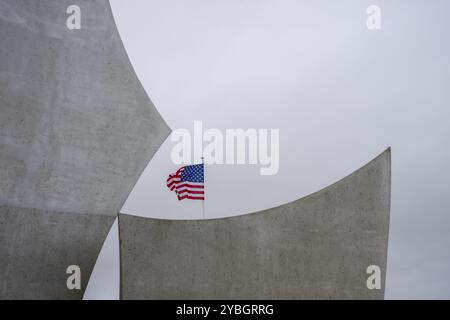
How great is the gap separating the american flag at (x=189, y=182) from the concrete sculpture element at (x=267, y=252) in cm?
51

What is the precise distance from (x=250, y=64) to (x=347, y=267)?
16.4 ft

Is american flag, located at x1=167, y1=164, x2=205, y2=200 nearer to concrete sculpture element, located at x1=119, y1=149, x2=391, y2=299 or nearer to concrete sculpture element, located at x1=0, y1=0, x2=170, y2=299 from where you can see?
concrete sculpture element, located at x1=119, y1=149, x2=391, y2=299

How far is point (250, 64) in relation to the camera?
1367 cm

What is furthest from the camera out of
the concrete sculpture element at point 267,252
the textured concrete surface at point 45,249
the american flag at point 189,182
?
the american flag at point 189,182

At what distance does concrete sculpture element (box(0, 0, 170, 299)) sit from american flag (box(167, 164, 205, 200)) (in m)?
0.72

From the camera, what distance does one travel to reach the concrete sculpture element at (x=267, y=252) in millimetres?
11352

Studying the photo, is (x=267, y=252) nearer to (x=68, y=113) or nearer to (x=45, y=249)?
(x=45, y=249)

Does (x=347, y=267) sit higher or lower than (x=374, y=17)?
lower

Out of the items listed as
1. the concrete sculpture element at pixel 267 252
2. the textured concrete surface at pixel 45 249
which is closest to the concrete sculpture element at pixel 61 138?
the textured concrete surface at pixel 45 249

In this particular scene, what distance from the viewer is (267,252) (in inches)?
453

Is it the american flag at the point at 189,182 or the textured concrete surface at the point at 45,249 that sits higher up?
the american flag at the point at 189,182

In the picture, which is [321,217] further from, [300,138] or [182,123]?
[182,123]

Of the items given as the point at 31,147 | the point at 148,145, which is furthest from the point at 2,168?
the point at 148,145

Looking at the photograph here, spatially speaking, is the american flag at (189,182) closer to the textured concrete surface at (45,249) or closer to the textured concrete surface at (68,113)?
the textured concrete surface at (68,113)
